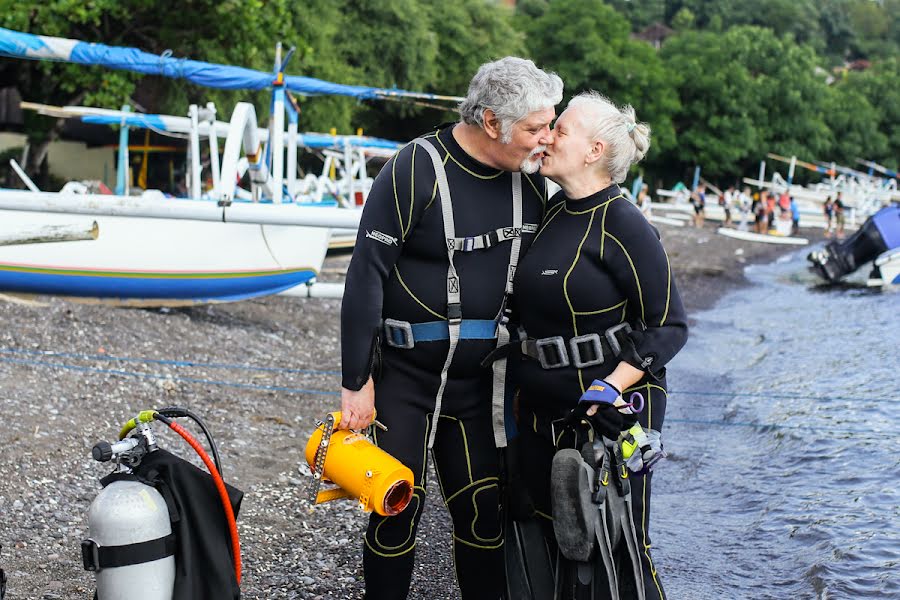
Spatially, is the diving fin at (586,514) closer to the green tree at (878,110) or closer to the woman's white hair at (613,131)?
the woman's white hair at (613,131)

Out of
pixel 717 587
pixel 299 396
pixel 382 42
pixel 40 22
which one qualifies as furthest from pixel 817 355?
pixel 382 42

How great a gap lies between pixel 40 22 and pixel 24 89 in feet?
12.8

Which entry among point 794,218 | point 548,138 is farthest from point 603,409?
point 794,218

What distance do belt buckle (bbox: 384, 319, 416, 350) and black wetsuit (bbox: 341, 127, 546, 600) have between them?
2 centimetres

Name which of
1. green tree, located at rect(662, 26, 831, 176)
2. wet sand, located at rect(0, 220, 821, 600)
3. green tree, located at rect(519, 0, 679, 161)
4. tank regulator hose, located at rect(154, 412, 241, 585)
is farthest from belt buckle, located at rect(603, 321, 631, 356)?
green tree, located at rect(662, 26, 831, 176)

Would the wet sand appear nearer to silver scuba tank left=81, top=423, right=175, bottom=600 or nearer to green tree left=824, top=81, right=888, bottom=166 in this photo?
silver scuba tank left=81, top=423, right=175, bottom=600

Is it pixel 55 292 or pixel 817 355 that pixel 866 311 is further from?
pixel 55 292

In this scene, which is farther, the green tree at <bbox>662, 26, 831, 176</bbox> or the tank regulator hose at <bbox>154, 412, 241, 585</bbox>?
the green tree at <bbox>662, 26, 831, 176</bbox>

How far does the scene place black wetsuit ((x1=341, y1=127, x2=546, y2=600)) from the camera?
11.0 feet

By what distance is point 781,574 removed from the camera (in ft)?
18.9

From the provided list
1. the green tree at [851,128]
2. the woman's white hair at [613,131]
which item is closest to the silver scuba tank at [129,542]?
the woman's white hair at [613,131]

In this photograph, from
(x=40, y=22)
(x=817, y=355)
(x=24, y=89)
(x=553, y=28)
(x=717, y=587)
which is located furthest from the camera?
(x=553, y=28)

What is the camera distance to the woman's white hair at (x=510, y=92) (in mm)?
3273

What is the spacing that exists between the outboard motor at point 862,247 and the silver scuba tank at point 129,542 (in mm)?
25444
